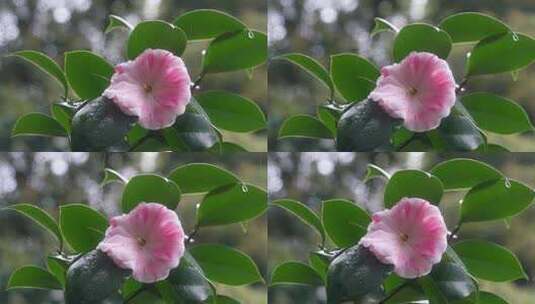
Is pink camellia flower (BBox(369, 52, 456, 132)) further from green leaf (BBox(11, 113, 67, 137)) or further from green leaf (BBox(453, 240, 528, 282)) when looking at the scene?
green leaf (BBox(11, 113, 67, 137))

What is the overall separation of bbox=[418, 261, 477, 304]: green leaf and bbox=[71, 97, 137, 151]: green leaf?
1.67 feet

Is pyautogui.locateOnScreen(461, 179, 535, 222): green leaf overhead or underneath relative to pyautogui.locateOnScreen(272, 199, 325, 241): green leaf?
overhead

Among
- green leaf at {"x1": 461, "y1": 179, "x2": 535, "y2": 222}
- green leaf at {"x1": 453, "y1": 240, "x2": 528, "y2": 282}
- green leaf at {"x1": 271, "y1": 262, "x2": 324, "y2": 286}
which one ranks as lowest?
green leaf at {"x1": 271, "y1": 262, "x2": 324, "y2": 286}

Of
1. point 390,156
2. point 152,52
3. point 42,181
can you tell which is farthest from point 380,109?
point 42,181

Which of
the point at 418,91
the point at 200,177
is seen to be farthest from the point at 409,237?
the point at 200,177

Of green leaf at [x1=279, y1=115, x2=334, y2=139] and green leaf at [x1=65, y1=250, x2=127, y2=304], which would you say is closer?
green leaf at [x1=65, y1=250, x2=127, y2=304]

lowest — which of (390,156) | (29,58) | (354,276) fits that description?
(354,276)

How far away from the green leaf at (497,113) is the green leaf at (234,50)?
333 mm

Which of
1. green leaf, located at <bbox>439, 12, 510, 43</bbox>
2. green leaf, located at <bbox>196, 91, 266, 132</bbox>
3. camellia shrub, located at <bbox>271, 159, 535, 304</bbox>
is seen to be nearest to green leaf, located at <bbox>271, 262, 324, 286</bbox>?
camellia shrub, located at <bbox>271, 159, 535, 304</bbox>

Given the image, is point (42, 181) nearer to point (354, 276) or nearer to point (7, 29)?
point (7, 29)

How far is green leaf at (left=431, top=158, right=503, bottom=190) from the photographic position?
4.46 ft

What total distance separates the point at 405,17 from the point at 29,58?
0.60 m

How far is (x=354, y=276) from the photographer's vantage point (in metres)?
1.32

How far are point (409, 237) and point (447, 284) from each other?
0.29 feet
